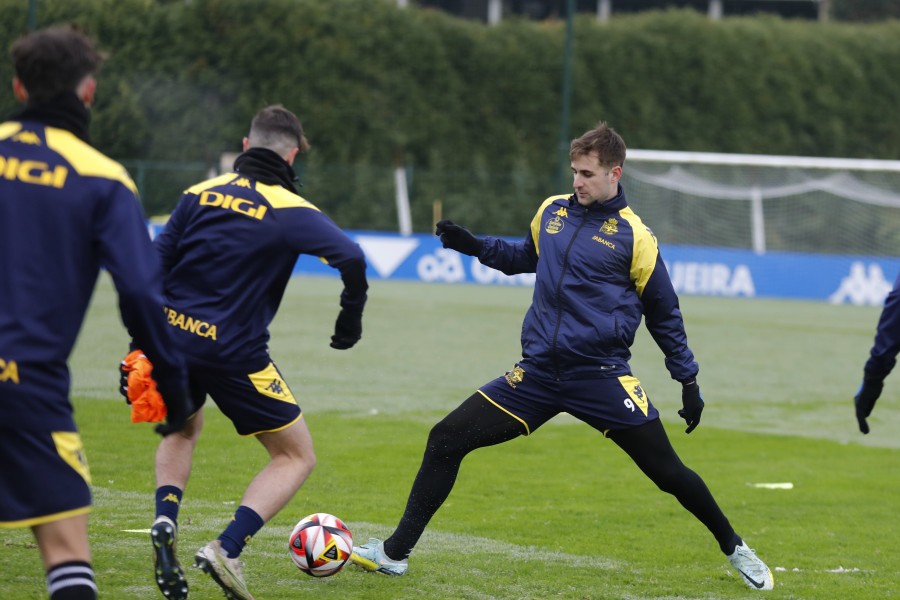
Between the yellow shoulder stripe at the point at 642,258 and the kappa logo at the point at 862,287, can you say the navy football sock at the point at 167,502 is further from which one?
the kappa logo at the point at 862,287

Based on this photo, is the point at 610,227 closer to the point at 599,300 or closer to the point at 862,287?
the point at 599,300

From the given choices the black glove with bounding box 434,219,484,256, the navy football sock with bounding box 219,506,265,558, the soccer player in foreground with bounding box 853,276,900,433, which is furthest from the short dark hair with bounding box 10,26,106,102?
the soccer player in foreground with bounding box 853,276,900,433

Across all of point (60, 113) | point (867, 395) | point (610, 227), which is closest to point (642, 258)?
point (610, 227)

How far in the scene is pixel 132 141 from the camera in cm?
2944

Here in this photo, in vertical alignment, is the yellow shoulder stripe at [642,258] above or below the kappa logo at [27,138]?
below

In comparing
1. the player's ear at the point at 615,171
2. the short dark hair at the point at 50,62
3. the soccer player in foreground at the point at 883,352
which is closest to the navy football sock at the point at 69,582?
the short dark hair at the point at 50,62

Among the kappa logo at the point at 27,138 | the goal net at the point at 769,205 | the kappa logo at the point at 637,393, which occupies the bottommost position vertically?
the goal net at the point at 769,205

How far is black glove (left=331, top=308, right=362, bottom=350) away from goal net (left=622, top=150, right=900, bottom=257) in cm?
2421

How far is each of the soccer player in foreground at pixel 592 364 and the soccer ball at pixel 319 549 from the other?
161 millimetres

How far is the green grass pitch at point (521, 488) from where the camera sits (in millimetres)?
5297

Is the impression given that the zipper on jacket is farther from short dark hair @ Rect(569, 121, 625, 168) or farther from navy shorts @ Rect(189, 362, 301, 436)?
navy shorts @ Rect(189, 362, 301, 436)

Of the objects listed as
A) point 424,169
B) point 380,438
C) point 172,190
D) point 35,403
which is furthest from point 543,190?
point 35,403

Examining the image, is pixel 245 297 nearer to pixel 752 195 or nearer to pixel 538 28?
pixel 752 195

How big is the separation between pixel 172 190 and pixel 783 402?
21.0 meters
